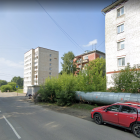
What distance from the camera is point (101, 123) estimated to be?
677cm

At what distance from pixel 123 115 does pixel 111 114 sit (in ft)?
2.33

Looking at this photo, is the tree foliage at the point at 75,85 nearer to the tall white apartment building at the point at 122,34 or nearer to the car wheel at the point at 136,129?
the tall white apartment building at the point at 122,34

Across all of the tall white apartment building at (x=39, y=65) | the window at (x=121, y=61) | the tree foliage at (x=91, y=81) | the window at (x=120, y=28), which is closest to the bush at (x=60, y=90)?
the tree foliage at (x=91, y=81)

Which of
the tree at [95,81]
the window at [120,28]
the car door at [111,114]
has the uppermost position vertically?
the window at [120,28]

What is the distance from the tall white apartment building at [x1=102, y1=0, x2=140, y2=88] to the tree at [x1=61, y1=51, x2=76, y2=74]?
60.9 feet

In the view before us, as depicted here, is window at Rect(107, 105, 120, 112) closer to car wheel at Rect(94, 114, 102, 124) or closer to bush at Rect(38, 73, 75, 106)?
car wheel at Rect(94, 114, 102, 124)

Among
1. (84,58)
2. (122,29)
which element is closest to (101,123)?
(122,29)

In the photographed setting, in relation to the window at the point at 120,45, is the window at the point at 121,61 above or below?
below

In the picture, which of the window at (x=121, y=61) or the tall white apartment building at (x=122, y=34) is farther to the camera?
the window at (x=121, y=61)

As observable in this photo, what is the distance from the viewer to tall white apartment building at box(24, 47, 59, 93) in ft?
170

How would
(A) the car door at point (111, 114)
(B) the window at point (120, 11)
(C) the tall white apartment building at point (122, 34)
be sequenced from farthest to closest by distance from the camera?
1. (B) the window at point (120, 11)
2. (C) the tall white apartment building at point (122, 34)
3. (A) the car door at point (111, 114)

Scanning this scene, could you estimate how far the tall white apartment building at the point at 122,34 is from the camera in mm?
15883

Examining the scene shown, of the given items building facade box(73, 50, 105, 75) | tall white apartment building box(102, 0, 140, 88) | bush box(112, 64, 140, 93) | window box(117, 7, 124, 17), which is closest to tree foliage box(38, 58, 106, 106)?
bush box(112, 64, 140, 93)

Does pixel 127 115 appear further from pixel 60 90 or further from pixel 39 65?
pixel 39 65
